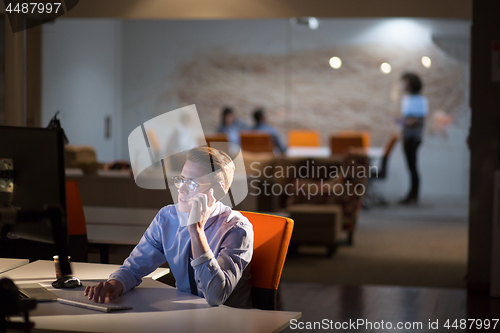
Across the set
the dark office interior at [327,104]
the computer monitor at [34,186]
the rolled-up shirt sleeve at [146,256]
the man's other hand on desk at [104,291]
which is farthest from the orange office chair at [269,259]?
the dark office interior at [327,104]

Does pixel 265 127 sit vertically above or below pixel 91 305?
above

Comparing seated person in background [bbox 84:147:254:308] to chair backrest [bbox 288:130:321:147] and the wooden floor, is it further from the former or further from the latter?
chair backrest [bbox 288:130:321:147]

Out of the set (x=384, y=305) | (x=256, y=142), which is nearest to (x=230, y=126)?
(x=256, y=142)

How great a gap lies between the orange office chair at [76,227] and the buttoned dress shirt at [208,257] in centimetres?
118

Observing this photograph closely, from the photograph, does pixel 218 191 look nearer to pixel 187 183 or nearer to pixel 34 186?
pixel 187 183

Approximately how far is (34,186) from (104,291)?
1.30ft

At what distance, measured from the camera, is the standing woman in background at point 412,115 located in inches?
218

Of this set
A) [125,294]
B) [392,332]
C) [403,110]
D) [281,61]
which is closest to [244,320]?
[125,294]

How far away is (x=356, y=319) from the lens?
3814mm

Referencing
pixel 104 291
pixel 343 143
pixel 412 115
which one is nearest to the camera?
pixel 104 291

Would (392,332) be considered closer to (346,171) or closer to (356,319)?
(356,319)

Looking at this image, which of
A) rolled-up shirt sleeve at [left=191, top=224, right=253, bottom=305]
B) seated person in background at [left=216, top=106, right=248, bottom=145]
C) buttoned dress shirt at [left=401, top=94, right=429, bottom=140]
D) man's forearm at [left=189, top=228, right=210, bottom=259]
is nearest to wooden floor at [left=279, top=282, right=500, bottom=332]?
buttoned dress shirt at [left=401, top=94, right=429, bottom=140]

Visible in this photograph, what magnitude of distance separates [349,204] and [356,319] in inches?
77.5

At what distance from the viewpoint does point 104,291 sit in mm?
1844
